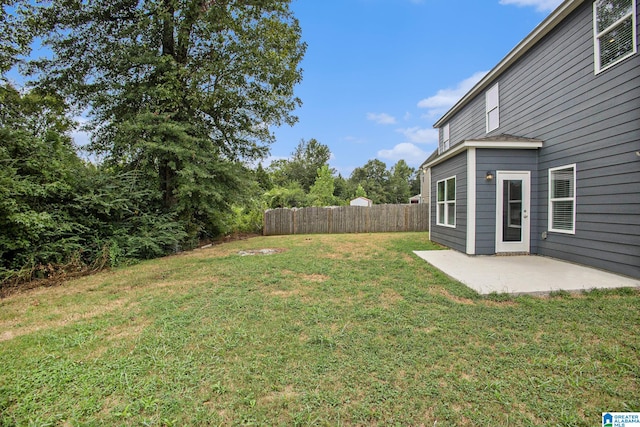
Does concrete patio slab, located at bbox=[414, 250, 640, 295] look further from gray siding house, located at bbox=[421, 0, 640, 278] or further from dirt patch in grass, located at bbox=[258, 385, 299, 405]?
dirt patch in grass, located at bbox=[258, 385, 299, 405]

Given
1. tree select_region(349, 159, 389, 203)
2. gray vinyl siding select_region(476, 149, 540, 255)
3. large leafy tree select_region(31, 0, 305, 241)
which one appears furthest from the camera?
tree select_region(349, 159, 389, 203)

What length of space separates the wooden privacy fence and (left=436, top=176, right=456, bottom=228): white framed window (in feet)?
15.1

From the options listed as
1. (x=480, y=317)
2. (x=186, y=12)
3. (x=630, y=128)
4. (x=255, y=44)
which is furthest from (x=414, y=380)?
(x=186, y=12)

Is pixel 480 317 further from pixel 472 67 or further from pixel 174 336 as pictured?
pixel 472 67

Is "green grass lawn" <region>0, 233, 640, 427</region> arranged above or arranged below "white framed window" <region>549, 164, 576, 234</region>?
below

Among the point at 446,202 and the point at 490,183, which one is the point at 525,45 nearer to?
the point at 490,183

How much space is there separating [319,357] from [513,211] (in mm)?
5934

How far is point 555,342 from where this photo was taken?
2396 mm

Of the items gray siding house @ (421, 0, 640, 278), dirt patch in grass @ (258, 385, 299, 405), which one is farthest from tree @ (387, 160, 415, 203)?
dirt patch in grass @ (258, 385, 299, 405)

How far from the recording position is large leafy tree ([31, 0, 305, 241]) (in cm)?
730

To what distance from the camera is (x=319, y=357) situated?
2217 mm

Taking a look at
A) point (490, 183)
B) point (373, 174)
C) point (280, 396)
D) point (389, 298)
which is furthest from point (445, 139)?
point (373, 174)

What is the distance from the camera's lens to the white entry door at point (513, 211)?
597 cm

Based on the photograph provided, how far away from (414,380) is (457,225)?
18.3ft
